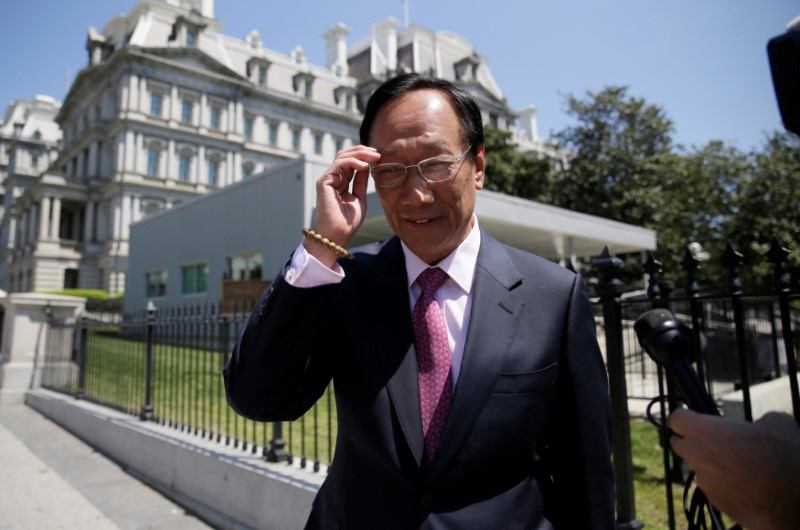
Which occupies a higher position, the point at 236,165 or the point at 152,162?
the point at 236,165

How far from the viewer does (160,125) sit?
141ft

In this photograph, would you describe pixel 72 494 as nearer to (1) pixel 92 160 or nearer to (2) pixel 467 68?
(1) pixel 92 160

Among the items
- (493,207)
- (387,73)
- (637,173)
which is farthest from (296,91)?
(493,207)

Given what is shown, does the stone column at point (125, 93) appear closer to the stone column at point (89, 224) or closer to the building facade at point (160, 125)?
the building facade at point (160, 125)

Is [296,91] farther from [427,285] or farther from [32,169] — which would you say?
[427,285]

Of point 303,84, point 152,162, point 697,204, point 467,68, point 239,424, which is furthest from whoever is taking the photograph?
point 467,68

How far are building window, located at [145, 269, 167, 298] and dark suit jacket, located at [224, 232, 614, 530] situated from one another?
83.7 ft

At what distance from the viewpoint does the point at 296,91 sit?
53562mm

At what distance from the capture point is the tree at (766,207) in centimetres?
2440

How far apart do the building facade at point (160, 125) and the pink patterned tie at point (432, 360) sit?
36.8 metres

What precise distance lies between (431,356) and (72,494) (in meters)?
5.08

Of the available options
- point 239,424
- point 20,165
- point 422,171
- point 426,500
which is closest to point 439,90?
point 422,171

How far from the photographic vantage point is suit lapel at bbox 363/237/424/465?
4.79 feet

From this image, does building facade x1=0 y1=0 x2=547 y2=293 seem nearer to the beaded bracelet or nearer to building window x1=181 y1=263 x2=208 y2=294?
building window x1=181 y1=263 x2=208 y2=294
